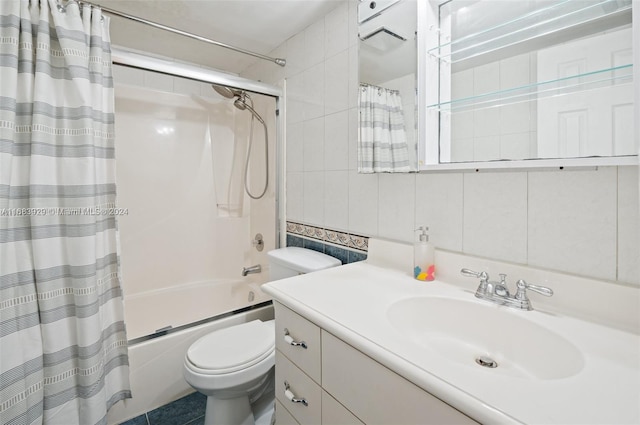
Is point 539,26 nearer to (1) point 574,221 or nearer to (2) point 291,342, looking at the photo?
(1) point 574,221

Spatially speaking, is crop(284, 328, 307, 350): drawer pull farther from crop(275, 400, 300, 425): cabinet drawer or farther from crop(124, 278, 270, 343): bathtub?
crop(124, 278, 270, 343): bathtub

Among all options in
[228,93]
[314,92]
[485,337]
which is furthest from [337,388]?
[228,93]

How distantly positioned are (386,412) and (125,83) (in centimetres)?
257

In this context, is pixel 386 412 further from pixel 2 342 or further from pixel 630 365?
pixel 2 342

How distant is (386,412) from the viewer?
66 cm

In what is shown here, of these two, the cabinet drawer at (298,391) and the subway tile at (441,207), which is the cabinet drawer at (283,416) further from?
the subway tile at (441,207)

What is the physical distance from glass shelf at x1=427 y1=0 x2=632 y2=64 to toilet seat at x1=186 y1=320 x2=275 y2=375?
1416 mm

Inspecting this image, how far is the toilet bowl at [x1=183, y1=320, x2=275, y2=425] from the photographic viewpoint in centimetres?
125

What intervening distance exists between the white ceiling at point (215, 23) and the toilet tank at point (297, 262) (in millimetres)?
1335

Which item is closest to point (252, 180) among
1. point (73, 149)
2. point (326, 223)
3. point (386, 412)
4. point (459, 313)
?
point (326, 223)

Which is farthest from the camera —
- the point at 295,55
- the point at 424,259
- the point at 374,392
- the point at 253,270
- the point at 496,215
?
the point at 253,270

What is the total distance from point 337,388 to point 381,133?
990 mm

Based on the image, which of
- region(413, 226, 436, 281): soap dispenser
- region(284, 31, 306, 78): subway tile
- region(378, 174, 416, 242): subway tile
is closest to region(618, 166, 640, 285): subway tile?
region(413, 226, 436, 281): soap dispenser

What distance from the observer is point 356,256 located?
152 cm
